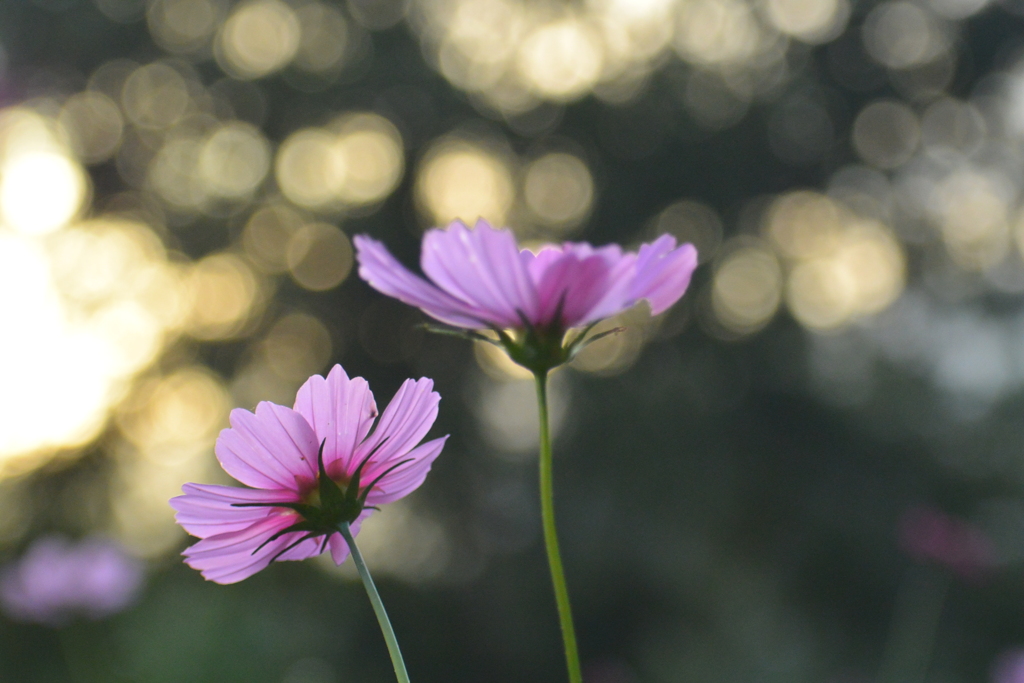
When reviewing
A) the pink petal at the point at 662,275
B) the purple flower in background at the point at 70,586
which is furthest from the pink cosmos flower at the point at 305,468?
the purple flower in background at the point at 70,586

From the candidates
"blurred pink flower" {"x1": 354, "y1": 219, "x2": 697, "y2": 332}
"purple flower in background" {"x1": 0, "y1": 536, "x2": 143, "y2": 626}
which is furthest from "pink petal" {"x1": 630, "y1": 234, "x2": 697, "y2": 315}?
"purple flower in background" {"x1": 0, "y1": 536, "x2": 143, "y2": 626}

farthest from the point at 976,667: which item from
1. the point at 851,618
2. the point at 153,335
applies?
the point at 153,335

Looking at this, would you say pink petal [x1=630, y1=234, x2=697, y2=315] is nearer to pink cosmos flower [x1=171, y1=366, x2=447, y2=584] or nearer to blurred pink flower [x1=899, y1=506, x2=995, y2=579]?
pink cosmos flower [x1=171, y1=366, x2=447, y2=584]

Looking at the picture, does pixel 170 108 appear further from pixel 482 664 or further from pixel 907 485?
pixel 907 485

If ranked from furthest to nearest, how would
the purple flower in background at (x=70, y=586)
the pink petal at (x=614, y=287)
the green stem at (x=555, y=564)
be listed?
1. the purple flower in background at (x=70, y=586)
2. the pink petal at (x=614, y=287)
3. the green stem at (x=555, y=564)

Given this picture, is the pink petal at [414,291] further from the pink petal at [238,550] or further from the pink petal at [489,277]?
the pink petal at [238,550]

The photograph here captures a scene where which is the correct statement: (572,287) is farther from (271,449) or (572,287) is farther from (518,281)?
(271,449)
